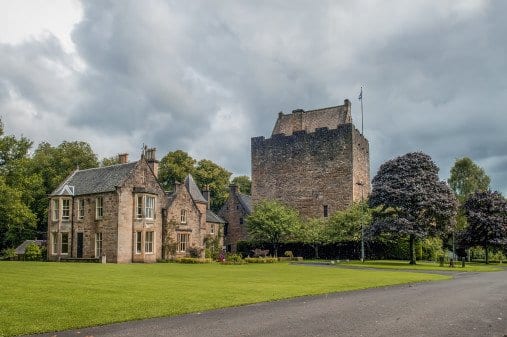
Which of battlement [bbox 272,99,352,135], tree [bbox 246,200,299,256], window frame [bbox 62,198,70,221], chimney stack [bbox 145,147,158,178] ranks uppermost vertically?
battlement [bbox 272,99,352,135]

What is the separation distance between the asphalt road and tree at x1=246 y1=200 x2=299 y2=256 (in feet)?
131

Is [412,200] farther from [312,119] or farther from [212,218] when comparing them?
[212,218]

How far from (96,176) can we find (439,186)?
32.5 meters

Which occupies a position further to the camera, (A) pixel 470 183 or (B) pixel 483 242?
(A) pixel 470 183

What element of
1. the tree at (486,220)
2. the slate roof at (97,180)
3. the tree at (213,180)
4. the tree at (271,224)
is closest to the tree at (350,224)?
the tree at (271,224)

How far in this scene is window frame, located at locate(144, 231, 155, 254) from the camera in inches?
1829

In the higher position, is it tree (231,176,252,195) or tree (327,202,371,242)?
tree (231,176,252,195)

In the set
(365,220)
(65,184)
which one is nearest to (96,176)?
(65,184)

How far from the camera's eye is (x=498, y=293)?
66.5ft

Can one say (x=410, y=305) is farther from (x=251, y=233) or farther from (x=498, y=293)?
(x=251, y=233)

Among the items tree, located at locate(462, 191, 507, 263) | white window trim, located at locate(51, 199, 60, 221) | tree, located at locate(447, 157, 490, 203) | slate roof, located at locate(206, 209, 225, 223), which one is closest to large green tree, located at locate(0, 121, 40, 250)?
white window trim, located at locate(51, 199, 60, 221)

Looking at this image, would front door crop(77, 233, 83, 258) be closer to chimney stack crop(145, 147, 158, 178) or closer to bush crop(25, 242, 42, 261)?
bush crop(25, 242, 42, 261)

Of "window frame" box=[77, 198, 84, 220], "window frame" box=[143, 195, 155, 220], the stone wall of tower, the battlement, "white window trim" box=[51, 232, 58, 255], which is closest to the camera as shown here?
"window frame" box=[143, 195, 155, 220]

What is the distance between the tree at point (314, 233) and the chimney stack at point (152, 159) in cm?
1904
